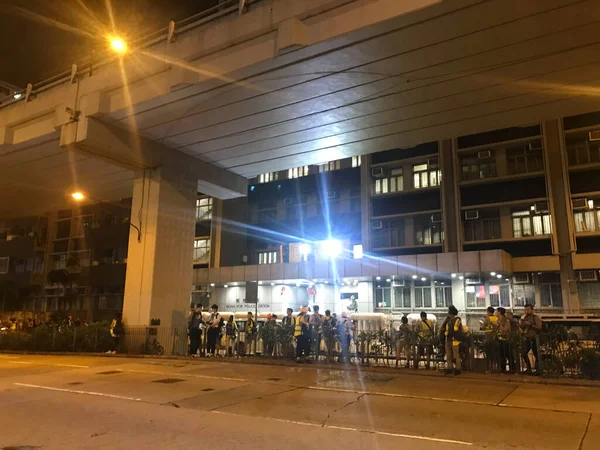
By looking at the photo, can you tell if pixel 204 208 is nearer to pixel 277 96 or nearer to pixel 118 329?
pixel 118 329

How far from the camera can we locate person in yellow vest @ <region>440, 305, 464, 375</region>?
40.5 feet

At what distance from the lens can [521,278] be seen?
32625mm

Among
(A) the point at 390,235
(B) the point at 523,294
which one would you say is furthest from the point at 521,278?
(A) the point at 390,235

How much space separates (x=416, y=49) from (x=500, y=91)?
390 centimetres

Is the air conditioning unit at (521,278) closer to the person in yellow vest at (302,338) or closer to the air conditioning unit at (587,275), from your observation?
the air conditioning unit at (587,275)

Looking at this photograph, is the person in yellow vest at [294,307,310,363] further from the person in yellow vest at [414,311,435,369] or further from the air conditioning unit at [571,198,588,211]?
the air conditioning unit at [571,198,588,211]

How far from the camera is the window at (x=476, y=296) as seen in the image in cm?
3303

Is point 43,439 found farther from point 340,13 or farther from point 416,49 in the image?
point 416,49

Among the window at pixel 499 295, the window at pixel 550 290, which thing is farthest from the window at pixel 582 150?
the window at pixel 499 295

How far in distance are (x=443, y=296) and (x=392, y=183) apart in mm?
10357

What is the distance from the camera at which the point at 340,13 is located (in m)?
12.2

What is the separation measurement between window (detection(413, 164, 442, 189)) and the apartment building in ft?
0.27

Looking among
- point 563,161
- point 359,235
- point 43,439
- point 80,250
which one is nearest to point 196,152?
point 43,439

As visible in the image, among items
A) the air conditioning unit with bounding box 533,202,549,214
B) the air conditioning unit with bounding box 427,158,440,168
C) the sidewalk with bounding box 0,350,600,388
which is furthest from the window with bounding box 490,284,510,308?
the sidewalk with bounding box 0,350,600,388
